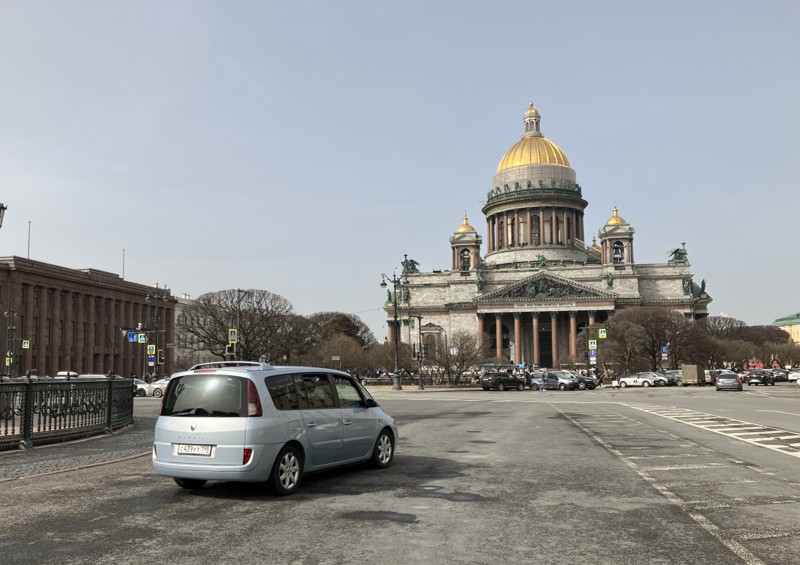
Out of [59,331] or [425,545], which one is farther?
[59,331]

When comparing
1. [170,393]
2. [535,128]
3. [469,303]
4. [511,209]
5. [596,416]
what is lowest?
[596,416]

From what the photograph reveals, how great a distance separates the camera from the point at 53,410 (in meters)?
16.7

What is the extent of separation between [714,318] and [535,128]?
151 ft

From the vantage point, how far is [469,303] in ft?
382

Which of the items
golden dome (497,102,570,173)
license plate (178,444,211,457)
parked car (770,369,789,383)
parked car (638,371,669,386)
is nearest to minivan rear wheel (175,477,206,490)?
license plate (178,444,211,457)

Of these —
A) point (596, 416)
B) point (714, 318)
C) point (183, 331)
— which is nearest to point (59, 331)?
point (183, 331)

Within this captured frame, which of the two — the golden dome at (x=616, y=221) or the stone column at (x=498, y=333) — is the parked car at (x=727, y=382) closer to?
the stone column at (x=498, y=333)

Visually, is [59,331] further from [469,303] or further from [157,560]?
[157,560]

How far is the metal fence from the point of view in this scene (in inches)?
615

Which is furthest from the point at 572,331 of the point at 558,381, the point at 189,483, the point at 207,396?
the point at 207,396

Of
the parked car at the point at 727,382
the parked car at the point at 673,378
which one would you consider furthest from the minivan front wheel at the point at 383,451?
the parked car at the point at 673,378

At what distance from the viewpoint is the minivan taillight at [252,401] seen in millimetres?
9523

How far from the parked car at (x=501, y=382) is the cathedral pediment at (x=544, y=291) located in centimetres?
5255

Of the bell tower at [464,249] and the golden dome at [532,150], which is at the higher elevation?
the golden dome at [532,150]
